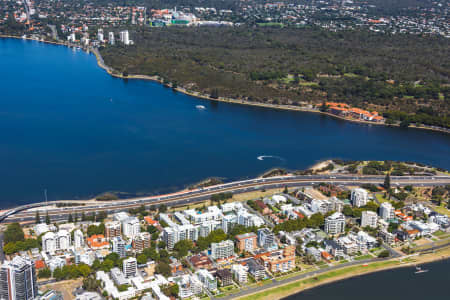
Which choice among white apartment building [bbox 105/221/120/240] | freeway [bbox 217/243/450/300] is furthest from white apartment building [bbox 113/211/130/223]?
freeway [bbox 217/243/450/300]

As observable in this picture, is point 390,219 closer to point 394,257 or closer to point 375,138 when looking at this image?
point 394,257

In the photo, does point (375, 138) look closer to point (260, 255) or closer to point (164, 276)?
point (260, 255)

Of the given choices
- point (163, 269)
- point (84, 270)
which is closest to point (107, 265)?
point (84, 270)

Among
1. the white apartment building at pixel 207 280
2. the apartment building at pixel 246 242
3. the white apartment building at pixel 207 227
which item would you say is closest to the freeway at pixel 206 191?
the white apartment building at pixel 207 227

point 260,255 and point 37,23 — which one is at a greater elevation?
point 37,23

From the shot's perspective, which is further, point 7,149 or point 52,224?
point 7,149

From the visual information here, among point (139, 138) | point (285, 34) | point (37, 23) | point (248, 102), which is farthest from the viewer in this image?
point (37, 23)

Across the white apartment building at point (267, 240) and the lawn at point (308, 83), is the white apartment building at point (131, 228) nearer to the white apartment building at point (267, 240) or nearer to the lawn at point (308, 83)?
the white apartment building at point (267, 240)

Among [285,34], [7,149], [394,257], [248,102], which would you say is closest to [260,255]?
[394,257]

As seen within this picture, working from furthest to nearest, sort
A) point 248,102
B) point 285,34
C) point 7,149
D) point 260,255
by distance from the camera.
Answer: point 285,34
point 248,102
point 7,149
point 260,255
